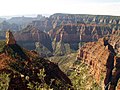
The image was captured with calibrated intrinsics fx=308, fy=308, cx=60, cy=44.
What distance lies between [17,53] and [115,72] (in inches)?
3019

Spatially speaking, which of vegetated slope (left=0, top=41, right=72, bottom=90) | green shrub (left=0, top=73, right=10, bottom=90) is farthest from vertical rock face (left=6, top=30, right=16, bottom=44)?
green shrub (left=0, top=73, right=10, bottom=90)

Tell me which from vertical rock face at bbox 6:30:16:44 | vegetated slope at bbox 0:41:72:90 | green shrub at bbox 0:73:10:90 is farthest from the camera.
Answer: vertical rock face at bbox 6:30:16:44

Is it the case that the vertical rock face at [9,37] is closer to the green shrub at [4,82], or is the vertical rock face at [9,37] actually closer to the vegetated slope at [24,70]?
the vegetated slope at [24,70]

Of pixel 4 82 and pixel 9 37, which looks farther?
pixel 9 37

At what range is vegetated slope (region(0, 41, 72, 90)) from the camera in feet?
260

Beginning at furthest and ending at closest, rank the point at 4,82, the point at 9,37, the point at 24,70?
the point at 9,37, the point at 24,70, the point at 4,82

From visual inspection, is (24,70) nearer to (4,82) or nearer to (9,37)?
(9,37)

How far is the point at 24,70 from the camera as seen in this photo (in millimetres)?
92812

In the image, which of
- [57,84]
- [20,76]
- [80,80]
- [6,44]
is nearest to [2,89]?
[80,80]

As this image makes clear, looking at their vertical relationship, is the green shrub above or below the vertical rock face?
above

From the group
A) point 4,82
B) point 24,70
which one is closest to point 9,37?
point 24,70

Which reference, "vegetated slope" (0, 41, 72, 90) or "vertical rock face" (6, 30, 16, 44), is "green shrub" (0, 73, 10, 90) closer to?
"vegetated slope" (0, 41, 72, 90)

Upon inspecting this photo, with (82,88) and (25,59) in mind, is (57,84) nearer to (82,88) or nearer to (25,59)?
(25,59)

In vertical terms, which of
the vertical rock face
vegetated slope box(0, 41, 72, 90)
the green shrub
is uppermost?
the green shrub
